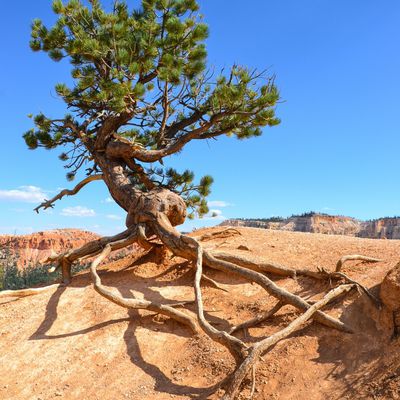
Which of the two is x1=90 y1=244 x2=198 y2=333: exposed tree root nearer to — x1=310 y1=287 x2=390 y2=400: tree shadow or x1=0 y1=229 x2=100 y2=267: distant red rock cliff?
x1=310 y1=287 x2=390 y2=400: tree shadow

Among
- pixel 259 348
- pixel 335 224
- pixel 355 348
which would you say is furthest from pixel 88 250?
pixel 335 224

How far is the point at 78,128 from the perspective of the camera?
1071 cm

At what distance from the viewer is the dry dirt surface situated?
4621 mm

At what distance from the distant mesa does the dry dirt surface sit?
49242 millimetres

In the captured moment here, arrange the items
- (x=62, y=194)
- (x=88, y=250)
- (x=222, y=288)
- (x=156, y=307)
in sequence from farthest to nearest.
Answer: (x=62, y=194) → (x=88, y=250) → (x=222, y=288) → (x=156, y=307)

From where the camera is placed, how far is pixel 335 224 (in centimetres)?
6650

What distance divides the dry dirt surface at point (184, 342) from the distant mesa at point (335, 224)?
49242mm

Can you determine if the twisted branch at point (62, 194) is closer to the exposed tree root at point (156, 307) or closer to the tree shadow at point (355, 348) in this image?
the exposed tree root at point (156, 307)

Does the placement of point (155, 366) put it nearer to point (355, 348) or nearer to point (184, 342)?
point (184, 342)

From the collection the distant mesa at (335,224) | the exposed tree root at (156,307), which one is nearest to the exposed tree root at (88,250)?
the exposed tree root at (156,307)

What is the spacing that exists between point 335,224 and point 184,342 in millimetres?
64365

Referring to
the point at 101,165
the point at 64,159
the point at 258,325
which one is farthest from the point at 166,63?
the point at 258,325

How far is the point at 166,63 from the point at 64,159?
15.5 feet

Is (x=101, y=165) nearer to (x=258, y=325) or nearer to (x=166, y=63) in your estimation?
(x=166, y=63)
